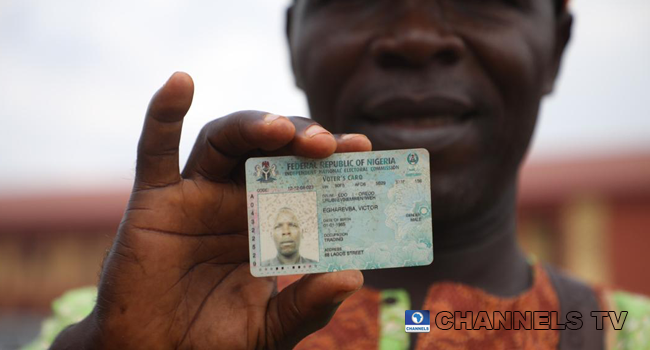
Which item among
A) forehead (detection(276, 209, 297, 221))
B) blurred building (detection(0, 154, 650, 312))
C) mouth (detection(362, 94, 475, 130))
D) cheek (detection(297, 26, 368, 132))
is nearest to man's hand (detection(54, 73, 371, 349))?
forehead (detection(276, 209, 297, 221))

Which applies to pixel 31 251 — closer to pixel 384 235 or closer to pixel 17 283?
pixel 17 283

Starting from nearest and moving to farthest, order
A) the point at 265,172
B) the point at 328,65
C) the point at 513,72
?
the point at 265,172 → the point at 513,72 → the point at 328,65

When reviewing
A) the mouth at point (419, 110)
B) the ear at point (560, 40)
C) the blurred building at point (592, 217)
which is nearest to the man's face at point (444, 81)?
the mouth at point (419, 110)

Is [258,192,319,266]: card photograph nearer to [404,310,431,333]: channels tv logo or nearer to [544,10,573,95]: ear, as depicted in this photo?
[404,310,431,333]: channels tv logo

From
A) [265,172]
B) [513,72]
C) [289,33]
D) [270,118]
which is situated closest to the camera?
[270,118]

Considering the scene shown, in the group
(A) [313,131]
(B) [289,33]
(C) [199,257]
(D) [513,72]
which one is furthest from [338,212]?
(B) [289,33]

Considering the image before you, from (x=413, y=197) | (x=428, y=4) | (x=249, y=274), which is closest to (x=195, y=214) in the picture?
(x=249, y=274)

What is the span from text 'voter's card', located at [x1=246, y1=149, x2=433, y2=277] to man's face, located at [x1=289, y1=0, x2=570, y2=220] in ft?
1.63

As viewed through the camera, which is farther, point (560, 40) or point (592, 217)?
point (592, 217)

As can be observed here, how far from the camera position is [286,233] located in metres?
1.62

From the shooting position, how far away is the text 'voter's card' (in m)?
1.60

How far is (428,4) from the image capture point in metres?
2.18

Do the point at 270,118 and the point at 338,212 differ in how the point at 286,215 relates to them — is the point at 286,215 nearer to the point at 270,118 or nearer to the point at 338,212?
the point at 338,212

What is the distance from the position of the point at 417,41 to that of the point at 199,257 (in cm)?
112
